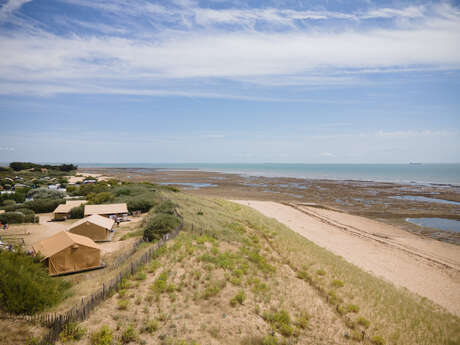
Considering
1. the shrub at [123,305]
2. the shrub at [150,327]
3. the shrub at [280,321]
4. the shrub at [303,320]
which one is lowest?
the shrub at [303,320]

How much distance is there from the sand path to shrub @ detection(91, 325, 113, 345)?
16947 mm

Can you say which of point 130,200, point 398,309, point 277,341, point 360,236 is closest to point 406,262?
point 360,236

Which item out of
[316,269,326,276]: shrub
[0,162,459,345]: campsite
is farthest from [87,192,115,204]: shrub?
[316,269,326,276]: shrub

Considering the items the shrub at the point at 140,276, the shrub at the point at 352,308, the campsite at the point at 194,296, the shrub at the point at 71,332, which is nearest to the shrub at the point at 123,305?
the campsite at the point at 194,296

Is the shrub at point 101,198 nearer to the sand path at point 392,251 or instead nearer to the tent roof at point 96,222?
the tent roof at point 96,222

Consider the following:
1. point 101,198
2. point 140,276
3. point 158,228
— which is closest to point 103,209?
point 101,198

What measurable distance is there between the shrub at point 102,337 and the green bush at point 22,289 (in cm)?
246

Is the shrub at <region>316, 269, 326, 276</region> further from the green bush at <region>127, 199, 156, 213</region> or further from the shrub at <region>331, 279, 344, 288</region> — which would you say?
the green bush at <region>127, 199, 156, 213</region>

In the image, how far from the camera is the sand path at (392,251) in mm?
17375

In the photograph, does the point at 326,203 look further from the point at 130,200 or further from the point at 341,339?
the point at 341,339

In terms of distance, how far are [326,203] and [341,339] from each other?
43.0 metres

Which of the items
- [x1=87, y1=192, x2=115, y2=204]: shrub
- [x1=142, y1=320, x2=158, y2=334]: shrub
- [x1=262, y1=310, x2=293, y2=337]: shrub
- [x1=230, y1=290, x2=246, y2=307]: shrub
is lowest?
[x1=262, y1=310, x2=293, y2=337]: shrub

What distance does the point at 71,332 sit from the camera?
7.70 metres

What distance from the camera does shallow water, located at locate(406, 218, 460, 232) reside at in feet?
109
